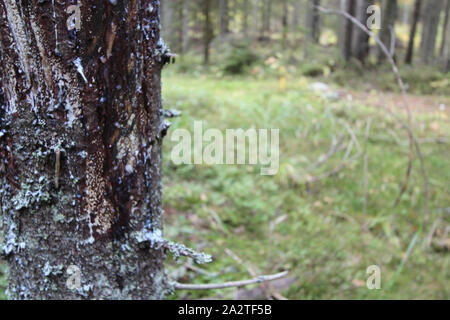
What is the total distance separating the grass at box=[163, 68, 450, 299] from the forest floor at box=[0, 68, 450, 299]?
13 mm

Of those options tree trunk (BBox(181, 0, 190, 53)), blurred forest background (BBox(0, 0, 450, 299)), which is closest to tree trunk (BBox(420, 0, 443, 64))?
tree trunk (BBox(181, 0, 190, 53))

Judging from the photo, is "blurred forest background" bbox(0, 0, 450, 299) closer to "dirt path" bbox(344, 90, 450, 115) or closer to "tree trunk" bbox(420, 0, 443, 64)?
"dirt path" bbox(344, 90, 450, 115)

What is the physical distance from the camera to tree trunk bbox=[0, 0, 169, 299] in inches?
46.9

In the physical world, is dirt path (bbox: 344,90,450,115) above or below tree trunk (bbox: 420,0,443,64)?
below

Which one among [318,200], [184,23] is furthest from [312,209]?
[184,23]

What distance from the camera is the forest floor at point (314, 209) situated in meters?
3.05

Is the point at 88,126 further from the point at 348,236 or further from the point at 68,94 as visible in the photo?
the point at 348,236

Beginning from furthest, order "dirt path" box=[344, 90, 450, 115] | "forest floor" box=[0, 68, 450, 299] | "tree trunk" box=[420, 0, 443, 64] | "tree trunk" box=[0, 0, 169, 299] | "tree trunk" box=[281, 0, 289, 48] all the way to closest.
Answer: "tree trunk" box=[420, 0, 443, 64]
"tree trunk" box=[281, 0, 289, 48]
"dirt path" box=[344, 90, 450, 115]
"forest floor" box=[0, 68, 450, 299]
"tree trunk" box=[0, 0, 169, 299]

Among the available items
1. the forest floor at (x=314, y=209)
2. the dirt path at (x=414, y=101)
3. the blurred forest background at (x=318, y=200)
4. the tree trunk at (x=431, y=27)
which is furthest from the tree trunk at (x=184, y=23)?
the tree trunk at (x=431, y=27)

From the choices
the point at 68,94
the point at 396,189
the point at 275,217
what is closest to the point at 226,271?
the point at 275,217

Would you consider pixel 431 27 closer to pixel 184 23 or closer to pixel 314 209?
pixel 184 23

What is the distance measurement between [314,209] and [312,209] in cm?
3

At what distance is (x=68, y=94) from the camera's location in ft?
4.03

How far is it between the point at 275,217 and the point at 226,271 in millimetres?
1305
